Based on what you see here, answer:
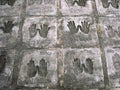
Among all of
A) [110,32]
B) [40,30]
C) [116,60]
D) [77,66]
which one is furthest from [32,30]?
[116,60]

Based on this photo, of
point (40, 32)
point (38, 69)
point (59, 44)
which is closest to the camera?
point (38, 69)

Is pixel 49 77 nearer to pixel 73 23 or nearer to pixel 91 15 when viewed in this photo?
pixel 73 23

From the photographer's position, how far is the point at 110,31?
2.32 m

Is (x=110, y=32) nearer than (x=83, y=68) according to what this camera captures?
No

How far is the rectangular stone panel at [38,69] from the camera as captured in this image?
192cm

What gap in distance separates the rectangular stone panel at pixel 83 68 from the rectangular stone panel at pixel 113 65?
0.28ft

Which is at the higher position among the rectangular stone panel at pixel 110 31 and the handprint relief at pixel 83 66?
the rectangular stone panel at pixel 110 31

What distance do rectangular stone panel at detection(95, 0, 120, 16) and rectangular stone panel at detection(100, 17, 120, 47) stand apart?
0.09 meters

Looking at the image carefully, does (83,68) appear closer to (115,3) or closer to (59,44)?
(59,44)

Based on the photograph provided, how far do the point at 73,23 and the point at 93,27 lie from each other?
0.79 feet

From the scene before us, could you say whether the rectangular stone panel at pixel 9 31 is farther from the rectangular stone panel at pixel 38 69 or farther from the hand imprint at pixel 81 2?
the hand imprint at pixel 81 2

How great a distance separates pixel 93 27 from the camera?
7.77 feet

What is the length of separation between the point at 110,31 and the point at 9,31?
116 centimetres

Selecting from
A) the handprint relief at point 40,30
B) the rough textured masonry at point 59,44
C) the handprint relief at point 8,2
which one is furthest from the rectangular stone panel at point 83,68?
the handprint relief at point 8,2
